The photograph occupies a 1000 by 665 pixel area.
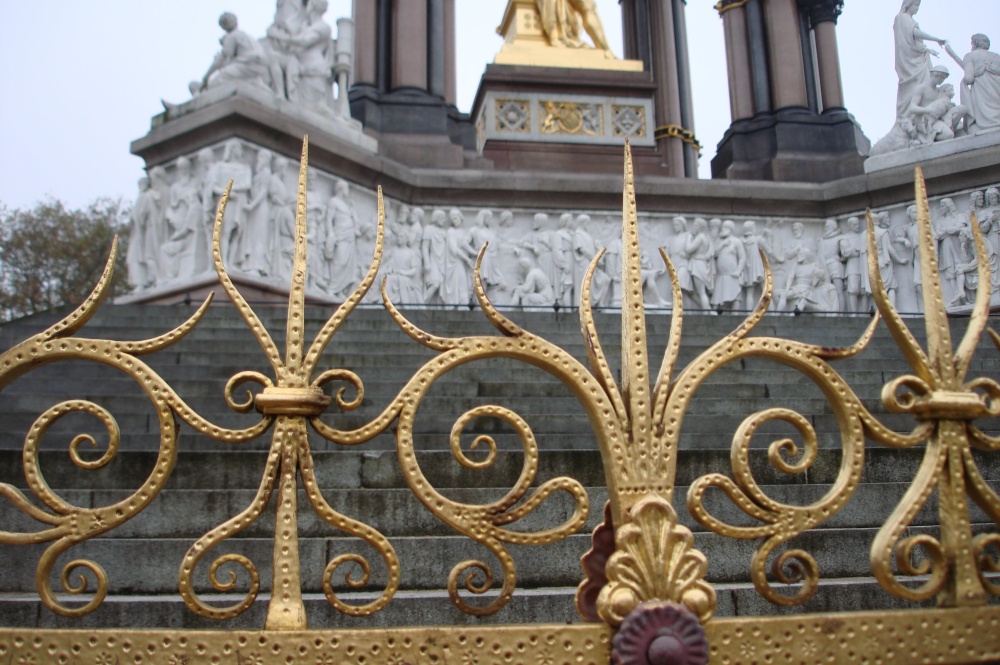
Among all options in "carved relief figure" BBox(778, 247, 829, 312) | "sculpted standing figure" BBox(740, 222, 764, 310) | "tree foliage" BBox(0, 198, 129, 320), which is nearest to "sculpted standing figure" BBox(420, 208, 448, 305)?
"sculpted standing figure" BBox(740, 222, 764, 310)

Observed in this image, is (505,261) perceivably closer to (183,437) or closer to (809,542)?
(183,437)

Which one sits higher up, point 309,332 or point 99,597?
point 309,332

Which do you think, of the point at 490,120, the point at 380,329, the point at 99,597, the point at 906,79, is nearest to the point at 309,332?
the point at 380,329

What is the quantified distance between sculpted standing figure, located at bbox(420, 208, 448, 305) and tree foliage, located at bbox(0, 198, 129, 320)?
19941 mm

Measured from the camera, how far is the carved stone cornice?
2025 cm

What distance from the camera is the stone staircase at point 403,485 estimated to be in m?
3.42

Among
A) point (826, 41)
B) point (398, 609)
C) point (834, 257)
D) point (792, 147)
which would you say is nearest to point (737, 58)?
point (792, 147)

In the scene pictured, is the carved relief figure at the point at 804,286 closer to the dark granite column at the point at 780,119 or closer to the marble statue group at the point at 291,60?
the dark granite column at the point at 780,119

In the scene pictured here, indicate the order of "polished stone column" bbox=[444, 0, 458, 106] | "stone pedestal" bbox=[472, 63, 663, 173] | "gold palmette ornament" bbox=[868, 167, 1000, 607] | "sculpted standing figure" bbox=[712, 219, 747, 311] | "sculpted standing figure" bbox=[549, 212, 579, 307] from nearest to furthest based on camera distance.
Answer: "gold palmette ornament" bbox=[868, 167, 1000, 607]
"sculpted standing figure" bbox=[549, 212, 579, 307]
"sculpted standing figure" bbox=[712, 219, 747, 311]
"stone pedestal" bbox=[472, 63, 663, 173]
"polished stone column" bbox=[444, 0, 458, 106]

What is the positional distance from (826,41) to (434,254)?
1197cm

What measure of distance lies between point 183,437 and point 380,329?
332 cm

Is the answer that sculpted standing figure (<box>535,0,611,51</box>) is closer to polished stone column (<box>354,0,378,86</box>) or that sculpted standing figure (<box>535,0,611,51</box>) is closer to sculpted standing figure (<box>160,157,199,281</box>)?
polished stone column (<box>354,0,378,86</box>)

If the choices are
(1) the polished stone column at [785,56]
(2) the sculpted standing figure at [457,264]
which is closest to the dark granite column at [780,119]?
(1) the polished stone column at [785,56]

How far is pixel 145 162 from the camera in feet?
41.1
